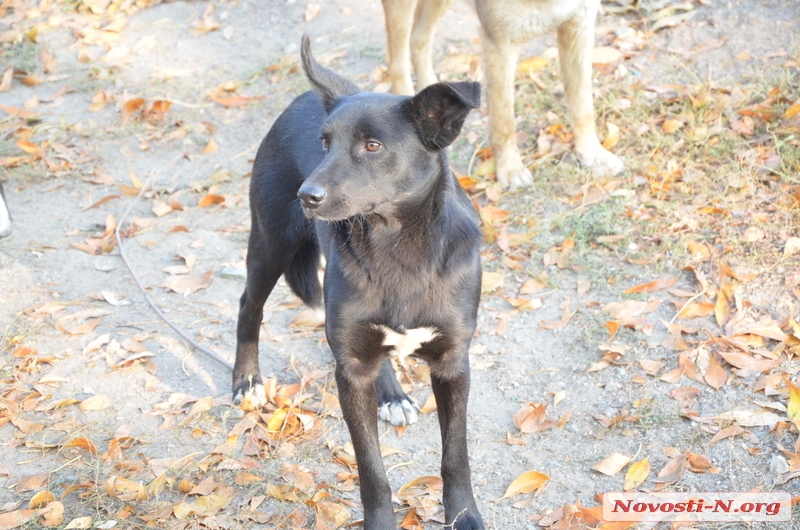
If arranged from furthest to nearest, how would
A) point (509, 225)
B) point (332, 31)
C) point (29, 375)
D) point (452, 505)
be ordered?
1. point (332, 31)
2. point (509, 225)
3. point (29, 375)
4. point (452, 505)

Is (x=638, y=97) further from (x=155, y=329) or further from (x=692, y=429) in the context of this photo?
(x=155, y=329)

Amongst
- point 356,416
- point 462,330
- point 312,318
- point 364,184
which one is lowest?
point 312,318

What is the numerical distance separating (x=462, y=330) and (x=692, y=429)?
129 cm

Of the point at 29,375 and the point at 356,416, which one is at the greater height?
the point at 356,416

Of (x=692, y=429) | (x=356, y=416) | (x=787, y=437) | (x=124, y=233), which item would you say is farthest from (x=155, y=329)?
(x=787, y=437)

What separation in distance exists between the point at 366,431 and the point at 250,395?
3.57 ft

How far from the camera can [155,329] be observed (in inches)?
184

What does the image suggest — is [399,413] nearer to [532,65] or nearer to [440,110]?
[440,110]

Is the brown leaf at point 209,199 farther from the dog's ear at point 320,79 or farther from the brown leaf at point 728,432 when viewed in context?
the brown leaf at point 728,432

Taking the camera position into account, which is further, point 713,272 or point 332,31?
→ point 332,31

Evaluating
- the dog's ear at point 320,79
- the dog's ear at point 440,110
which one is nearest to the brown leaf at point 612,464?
the dog's ear at point 440,110

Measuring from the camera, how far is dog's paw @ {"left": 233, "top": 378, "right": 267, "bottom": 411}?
402 centimetres

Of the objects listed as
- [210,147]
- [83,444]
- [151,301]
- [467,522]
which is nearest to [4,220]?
[151,301]

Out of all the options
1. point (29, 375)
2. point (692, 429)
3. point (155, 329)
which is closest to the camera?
point (692, 429)
